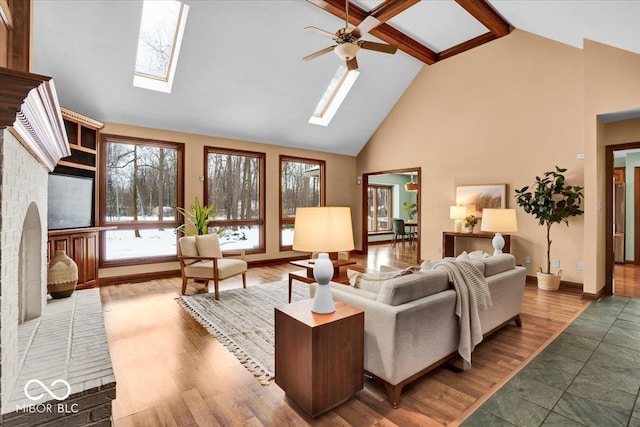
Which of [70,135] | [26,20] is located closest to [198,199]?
[70,135]

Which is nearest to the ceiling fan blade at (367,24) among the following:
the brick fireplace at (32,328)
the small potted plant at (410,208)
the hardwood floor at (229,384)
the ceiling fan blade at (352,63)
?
the ceiling fan blade at (352,63)

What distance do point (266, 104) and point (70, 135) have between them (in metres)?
3.07

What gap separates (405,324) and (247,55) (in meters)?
4.68

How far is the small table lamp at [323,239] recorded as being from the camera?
6.76 ft

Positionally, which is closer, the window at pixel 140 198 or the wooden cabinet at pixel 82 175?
the wooden cabinet at pixel 82 175

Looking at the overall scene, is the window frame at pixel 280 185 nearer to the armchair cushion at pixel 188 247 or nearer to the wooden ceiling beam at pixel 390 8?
the armchair cushion at pixel 188 247

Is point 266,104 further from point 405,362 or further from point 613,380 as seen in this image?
point 613,380

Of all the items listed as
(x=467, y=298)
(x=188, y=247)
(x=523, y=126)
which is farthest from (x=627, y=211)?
(x=188, y=247)

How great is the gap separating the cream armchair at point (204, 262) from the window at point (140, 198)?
4.78ft

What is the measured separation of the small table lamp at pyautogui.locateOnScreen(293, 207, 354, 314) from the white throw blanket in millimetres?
922

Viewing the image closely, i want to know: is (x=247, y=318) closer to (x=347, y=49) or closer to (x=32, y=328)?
(x=32, y=328)

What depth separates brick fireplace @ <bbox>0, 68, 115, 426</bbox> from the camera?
4.52 ft

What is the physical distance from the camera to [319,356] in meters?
1.84

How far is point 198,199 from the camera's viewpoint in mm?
5965
